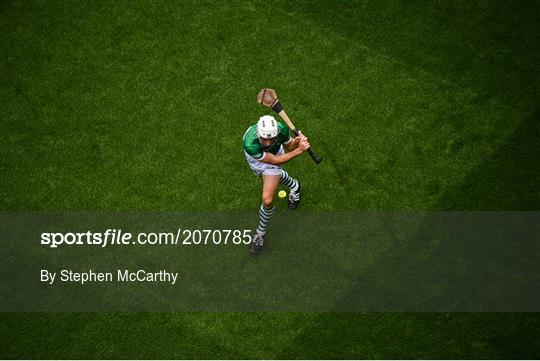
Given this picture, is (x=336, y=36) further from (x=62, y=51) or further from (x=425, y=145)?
(x=62, y=51)

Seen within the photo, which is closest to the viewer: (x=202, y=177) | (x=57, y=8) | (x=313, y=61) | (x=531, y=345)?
(x=531, y=345)

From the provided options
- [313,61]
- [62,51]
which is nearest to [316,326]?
[313,61]

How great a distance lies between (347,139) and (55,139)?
201 inches

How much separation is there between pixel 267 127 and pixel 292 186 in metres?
1.74

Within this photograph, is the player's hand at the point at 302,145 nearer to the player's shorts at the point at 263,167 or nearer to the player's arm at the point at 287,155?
the player's arm at the point at 287,155

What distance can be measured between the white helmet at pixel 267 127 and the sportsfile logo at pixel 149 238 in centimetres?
225

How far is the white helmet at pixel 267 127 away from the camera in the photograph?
8.65 m

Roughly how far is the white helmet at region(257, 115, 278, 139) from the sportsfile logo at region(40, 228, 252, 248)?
2251mm

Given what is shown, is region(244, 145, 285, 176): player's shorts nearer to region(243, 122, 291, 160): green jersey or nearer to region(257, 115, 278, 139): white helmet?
region(243, 122, 291, 160): green jersey

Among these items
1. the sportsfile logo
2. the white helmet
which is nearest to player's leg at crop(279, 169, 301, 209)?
the sportsfile logo

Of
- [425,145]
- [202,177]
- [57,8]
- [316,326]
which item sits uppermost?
[57,8]

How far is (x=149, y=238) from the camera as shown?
10.4 metres

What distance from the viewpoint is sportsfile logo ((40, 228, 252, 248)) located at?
1035 centimetres

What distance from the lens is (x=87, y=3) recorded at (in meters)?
13.0
